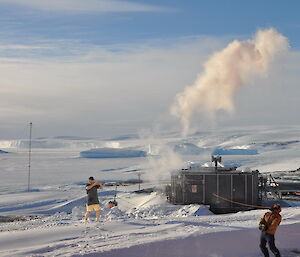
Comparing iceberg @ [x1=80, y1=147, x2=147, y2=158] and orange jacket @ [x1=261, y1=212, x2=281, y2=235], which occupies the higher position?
iceberg @ [x1=80, y1=147, x2=147, y2=158]

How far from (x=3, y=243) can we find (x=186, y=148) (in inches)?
3351

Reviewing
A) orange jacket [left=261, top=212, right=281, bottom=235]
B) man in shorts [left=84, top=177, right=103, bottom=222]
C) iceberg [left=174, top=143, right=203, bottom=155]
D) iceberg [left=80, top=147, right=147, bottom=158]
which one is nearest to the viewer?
orange jacket [left=261, top=212, right=281, bottom=235]

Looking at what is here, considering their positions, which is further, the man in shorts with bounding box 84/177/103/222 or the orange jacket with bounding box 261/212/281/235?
the man in shorts with bounding box 84/177/103/222

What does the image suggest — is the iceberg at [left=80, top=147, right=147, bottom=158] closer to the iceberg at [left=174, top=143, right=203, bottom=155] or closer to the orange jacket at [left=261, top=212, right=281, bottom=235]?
the iceberg at [left=174, top=143, right=203, bottom=155]

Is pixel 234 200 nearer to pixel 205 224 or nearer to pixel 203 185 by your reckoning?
pixel 203 185

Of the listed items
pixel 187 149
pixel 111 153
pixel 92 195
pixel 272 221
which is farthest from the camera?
pixel 111 153

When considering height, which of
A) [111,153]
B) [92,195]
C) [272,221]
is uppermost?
[111,153]

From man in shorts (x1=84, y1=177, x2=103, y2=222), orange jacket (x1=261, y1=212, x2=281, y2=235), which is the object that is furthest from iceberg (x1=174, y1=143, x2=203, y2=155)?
orange jacket (x1=261, y1=212, x2=281, y2=235)

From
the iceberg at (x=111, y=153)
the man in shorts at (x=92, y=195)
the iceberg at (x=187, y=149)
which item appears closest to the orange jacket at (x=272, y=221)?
the man in shorts at (x=92, y=195)

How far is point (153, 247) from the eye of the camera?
12.2m

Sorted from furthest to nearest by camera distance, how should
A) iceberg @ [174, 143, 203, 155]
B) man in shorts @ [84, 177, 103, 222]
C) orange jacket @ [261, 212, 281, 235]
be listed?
iceberg @ [174, 143, 203, 155] < man in shorts @ [84, 177, 103, 222] < orange jacket @ [261, 212, 281, 235]

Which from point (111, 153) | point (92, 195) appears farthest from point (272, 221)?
point (111, 153)

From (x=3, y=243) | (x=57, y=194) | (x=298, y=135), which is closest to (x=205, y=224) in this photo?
(x=3, y=243)

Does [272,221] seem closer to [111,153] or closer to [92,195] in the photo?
[92,195]
